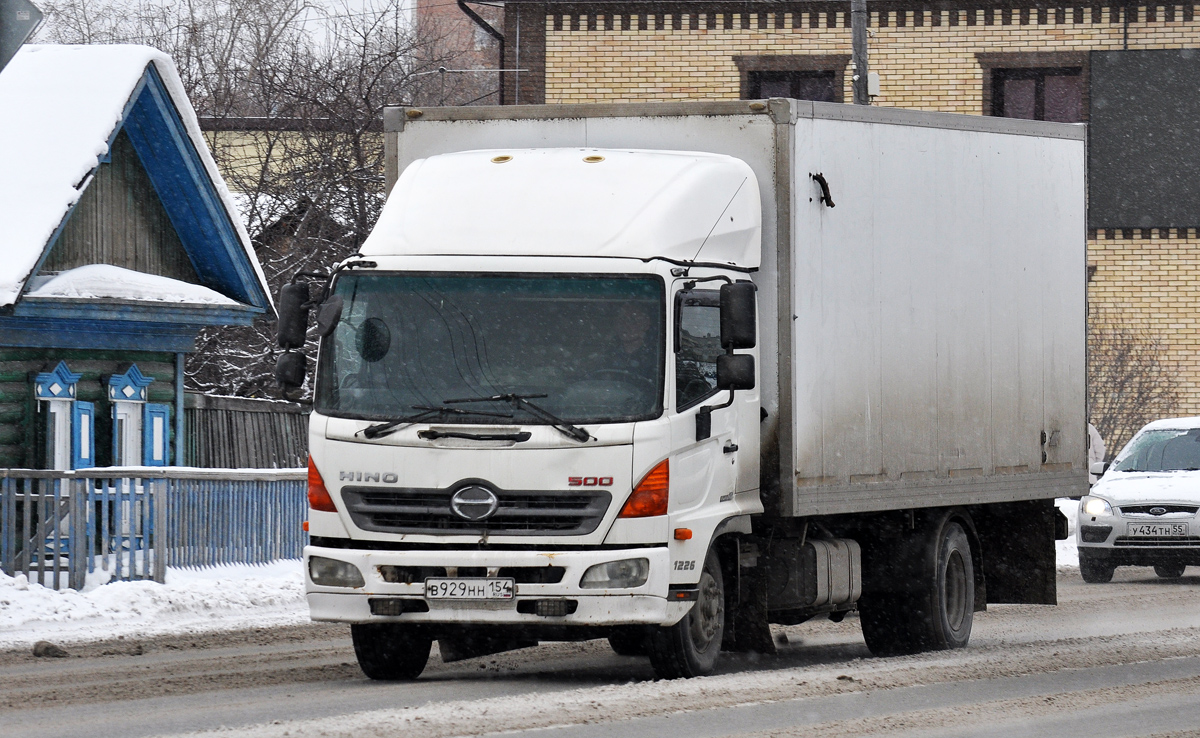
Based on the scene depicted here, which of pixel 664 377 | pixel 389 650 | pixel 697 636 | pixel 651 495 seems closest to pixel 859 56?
pixel 697 636

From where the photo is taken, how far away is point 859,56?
22.2 meters

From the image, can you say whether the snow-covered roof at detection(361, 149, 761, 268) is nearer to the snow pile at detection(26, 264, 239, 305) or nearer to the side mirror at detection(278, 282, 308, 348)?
the side mirror at detection(278, 282, 308, 348)

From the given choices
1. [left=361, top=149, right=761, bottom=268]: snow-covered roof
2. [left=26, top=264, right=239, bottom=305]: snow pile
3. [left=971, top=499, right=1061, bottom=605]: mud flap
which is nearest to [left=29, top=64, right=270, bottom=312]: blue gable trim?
[left=26, top=264, right=239, bottom=305]: snow pile

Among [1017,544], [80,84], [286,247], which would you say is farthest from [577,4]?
[1017,544]

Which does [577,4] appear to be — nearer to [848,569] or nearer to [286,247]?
[286,247]

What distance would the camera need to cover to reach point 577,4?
108 feet

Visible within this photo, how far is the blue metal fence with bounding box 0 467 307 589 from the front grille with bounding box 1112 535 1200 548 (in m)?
8.63

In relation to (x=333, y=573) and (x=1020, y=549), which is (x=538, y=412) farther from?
(x=1020, y=549)

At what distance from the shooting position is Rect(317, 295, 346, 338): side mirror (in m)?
10.3

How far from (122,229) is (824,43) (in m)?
16.4

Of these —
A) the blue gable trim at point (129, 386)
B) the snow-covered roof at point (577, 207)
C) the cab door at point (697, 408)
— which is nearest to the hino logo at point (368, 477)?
the snow-covered roof at point (577, 207)

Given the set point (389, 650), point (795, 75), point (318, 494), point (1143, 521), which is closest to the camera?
point (318, 494)

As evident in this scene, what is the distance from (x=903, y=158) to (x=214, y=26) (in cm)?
3087

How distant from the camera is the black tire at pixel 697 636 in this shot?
1046 cm
